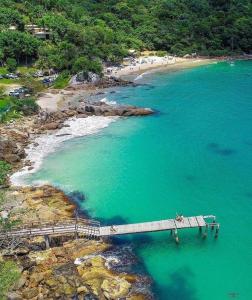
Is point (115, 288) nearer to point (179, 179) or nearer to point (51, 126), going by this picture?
point (179, 179)

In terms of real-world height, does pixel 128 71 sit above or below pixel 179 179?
above

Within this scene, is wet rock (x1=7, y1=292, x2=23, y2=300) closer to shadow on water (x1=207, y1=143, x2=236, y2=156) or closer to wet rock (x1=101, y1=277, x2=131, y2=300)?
wet rock (x1=101, y1=277, x2=131, y2=300)

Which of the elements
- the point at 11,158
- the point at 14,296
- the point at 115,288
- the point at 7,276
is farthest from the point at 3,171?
the point at 115,288

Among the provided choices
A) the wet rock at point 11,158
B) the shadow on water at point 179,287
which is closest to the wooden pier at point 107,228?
the shadow on water at point 179,287

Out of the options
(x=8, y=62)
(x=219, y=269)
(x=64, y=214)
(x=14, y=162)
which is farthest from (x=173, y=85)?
(x=219, y=269)

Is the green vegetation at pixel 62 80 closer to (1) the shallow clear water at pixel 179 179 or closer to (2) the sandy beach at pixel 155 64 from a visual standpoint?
(2) the sandy beach at pixel 155 64

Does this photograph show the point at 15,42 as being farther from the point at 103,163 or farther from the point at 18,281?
the point at 18,281
